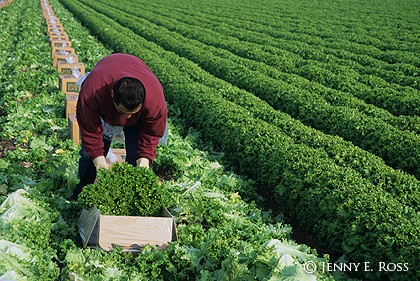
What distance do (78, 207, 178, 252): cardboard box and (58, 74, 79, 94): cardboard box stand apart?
5.78 meters

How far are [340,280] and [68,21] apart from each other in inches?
933

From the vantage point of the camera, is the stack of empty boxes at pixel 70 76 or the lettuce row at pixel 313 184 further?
the stack of empty boxes at pixel 70 76

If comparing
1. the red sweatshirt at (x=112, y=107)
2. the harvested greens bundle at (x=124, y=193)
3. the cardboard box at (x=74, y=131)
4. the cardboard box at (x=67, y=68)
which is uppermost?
the red sweatshirt at (x=112, y=107)

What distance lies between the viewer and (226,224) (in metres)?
5.59

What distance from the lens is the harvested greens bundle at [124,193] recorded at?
16.2 ft

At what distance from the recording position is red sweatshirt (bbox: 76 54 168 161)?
495 centimetres

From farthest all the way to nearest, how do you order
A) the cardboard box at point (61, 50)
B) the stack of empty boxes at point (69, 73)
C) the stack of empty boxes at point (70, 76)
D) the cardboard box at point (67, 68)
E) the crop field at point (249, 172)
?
the cardboard box at point (61, 50)
the cardboard box at point (67, 68)
the stack of empty boxes at point (69, 73)
the stack of empty boxes at point (70, 76)
the crop field at point (249, 172)

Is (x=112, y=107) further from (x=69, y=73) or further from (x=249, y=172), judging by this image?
(x=69, y=73)

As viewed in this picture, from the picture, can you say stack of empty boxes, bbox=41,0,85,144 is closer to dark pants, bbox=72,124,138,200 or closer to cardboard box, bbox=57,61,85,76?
cardboard box, bbox=57,61,85,76

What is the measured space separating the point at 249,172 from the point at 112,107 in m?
3.34

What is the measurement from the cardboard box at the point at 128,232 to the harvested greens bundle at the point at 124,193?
0.13 meters

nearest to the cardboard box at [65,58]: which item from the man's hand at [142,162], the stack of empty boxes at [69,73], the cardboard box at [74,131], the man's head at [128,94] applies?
the stack of empty boxes at [69,73]

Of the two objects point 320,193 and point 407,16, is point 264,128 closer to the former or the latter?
point 320,193

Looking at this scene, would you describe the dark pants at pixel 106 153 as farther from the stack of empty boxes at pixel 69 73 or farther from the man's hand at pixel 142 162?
the stack of empty boxes at pixel 69 73
